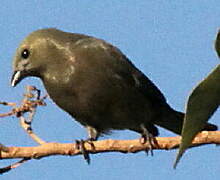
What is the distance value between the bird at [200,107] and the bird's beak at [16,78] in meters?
4.48

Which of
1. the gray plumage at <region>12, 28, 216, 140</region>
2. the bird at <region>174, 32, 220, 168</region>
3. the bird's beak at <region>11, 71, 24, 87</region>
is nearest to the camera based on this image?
the bird at <region>174, 32, 220, 168</region>

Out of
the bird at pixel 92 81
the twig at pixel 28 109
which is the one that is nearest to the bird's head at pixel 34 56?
the bird at pixel 92 81

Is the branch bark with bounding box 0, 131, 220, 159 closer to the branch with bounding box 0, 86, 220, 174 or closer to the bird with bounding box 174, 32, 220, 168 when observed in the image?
the branch with bounding box 0, 86, 220, 174

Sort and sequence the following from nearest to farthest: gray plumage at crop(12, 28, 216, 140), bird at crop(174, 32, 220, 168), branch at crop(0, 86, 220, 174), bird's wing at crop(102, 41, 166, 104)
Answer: bird at crop(174, 32, 220, 168) → branch at crop(0, 86, 220, 174) → gray plumage at crop(12, 28, 216, 140) → bird's wing at crop(102, 41, 166, 104)

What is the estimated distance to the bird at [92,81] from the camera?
4734 millimetres

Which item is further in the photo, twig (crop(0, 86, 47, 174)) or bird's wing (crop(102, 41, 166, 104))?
bird's wing (crop(102, 41, 166, 104))

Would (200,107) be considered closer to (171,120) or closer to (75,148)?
(75,148)

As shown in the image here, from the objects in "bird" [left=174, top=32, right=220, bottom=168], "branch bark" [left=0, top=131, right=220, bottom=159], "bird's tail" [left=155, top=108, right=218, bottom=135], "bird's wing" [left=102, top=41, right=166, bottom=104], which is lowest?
"bird's tail" [left=155, top=108, right=218, bottom=135]

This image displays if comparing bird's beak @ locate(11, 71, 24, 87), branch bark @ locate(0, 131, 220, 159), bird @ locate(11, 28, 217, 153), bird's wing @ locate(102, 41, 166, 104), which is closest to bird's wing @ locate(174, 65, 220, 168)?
branch bark @ locate(0, 131, 220, 159)

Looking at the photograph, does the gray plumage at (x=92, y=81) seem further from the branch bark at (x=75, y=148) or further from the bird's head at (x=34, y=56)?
the branch bark at (x=75, y=148)

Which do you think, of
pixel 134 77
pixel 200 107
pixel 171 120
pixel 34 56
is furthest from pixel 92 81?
pixel 200 107

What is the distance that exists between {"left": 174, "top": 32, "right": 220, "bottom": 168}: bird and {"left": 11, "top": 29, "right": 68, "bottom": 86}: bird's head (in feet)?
14.3

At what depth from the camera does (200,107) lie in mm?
724

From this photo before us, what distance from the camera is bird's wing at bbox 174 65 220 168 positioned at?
0.70m
